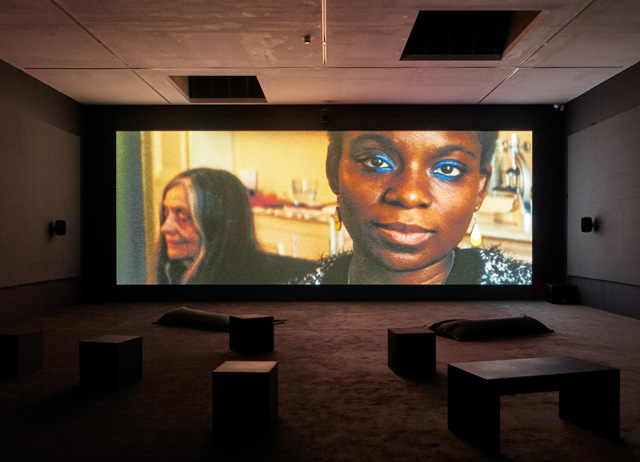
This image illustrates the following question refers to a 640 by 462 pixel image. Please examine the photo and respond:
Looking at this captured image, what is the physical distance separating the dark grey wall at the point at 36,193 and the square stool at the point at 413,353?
15.3ft

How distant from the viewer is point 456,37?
18.5ft

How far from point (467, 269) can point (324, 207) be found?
240 cm

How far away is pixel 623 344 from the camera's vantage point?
4.32m

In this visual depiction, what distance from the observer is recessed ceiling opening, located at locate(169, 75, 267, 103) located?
7.18 m

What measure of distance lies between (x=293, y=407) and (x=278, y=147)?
5253 millimetres

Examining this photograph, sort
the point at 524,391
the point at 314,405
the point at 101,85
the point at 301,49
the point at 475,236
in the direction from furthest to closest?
the point at 475,236
the point at 101,85
the point at 301,49
the point at 314,405
the point at 524,391

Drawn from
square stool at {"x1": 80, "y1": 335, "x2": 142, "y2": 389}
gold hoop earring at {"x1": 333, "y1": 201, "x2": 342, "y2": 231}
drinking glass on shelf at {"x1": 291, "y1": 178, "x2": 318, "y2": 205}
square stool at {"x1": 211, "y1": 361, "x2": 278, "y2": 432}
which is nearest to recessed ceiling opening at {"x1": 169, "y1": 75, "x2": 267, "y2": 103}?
drinking glass on shelf at {"x1": 291, "y1": 178, "x2": 318, "y2": 205}

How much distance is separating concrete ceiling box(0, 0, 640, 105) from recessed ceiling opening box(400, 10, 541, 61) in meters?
0.10

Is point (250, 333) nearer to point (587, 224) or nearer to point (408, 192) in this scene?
point (408, 192)

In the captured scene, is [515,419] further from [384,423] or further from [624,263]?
[624,263]

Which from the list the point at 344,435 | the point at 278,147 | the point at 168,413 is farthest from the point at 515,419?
the point at 278,147

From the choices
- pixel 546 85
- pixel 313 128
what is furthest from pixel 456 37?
pixel 313 128

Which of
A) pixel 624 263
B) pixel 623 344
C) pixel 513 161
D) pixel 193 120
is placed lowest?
pixel 623 344

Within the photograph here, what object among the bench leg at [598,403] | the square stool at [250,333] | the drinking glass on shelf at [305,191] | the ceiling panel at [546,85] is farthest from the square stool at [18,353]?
the ceiling panel at [546,85]
